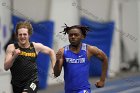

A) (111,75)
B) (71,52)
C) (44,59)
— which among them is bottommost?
(111,75)

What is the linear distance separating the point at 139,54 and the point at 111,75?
9.40ft

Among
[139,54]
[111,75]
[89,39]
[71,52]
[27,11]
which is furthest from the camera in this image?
[139,54]

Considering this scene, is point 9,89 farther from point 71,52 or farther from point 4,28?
point 71,52

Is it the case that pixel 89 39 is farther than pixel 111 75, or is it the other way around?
pixel 111 75

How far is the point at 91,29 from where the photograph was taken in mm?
16219

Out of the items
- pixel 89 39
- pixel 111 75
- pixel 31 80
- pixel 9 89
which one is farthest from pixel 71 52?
pixel 111 75

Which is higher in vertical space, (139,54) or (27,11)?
(27,11)

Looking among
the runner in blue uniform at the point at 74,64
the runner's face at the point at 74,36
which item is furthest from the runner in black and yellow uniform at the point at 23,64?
the runner's face at the point at 74,36

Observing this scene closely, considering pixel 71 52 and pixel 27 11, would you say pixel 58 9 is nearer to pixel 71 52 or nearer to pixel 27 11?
pixel 27 11

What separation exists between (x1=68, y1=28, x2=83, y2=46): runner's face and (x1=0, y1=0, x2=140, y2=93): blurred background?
5470 millimetres

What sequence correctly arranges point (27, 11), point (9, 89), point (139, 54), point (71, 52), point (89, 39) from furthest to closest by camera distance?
point (139, 54), point (89, 39), point (27, 11), point (9, 89), point (71, 52)

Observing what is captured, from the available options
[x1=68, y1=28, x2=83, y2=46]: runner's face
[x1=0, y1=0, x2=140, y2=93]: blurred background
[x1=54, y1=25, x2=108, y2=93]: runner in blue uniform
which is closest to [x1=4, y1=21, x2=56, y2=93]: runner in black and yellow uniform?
[x1=54, y1=25, x2=108, y2=93]: runner in blue uniform

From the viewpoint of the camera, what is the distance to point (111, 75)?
60.3ft

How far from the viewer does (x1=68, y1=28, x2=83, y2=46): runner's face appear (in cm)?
555
